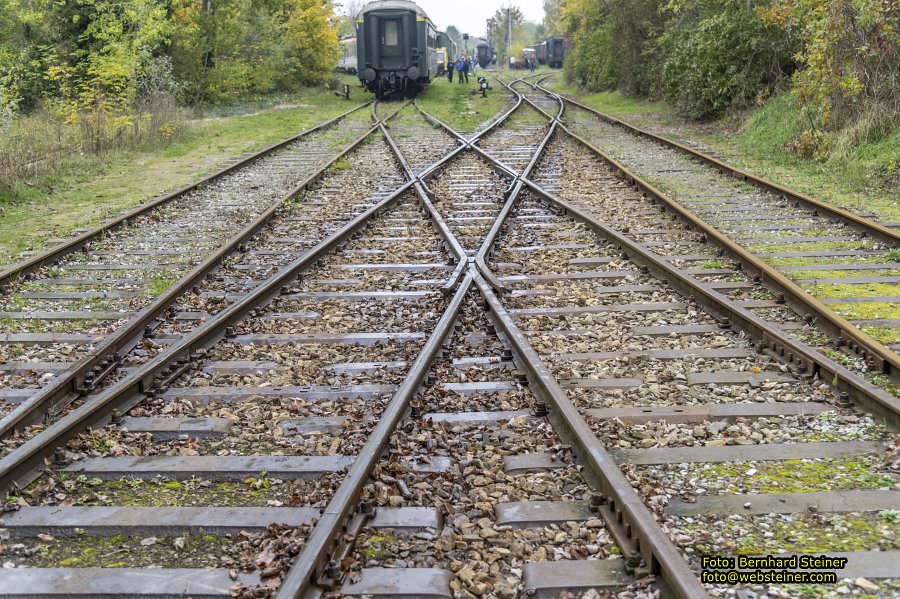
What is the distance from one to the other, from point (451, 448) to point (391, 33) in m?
28.6

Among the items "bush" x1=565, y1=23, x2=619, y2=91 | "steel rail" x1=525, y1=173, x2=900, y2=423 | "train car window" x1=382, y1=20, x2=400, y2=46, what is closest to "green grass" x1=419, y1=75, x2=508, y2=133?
"train car window" x1=382, y1=20, x2=400, y2=46

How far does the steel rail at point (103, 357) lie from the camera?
15.3 ft

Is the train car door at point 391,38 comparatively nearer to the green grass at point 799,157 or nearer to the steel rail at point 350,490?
the green grass at point 799,157

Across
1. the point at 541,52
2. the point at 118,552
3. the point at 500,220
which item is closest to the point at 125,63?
the point at 500,220

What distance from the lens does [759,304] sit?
21.7 feet

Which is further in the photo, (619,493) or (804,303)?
(804,303)

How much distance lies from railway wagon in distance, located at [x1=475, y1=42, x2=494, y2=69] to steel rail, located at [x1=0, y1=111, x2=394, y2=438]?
3361 inches

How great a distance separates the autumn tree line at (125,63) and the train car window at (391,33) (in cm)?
545

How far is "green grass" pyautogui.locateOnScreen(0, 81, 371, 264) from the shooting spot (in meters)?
10.4

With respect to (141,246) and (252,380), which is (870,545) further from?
(141,246)

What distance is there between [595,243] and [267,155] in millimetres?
9771

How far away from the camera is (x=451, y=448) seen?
438 centimetres

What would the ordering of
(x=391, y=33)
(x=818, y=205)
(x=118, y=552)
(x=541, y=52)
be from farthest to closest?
(x=541, y=52)
(x=391, y=33)
(x=818, y=205)
(x=118, y=552)

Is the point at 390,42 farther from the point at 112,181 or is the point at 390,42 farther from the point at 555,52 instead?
the point at 555,52
